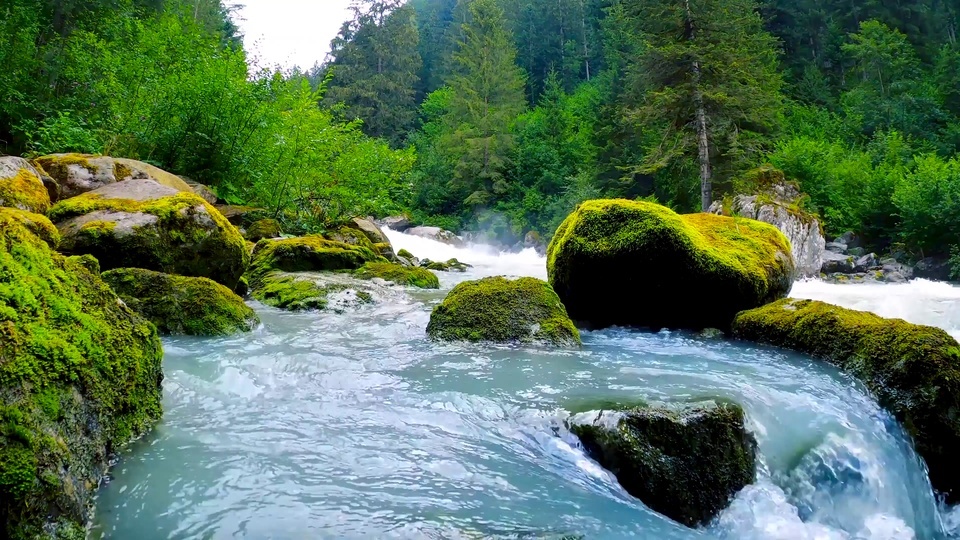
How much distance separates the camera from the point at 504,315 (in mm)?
6012

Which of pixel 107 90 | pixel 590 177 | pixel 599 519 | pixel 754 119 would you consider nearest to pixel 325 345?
pixel 599 519

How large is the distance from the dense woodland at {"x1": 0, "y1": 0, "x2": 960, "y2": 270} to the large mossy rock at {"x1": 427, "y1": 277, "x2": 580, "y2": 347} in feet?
24.3

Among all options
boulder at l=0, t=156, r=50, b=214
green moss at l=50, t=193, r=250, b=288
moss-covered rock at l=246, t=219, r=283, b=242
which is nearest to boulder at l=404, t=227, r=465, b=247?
moss-covered rock at l=246, t=219, r=283, b=242

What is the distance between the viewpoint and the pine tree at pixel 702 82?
17.6 meters

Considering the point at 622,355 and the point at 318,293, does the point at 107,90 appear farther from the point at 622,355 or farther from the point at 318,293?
the point at 622,355

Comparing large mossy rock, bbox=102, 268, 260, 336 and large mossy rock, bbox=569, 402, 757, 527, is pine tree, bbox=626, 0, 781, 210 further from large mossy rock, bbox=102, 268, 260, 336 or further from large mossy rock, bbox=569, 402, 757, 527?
large mossy rock, bbox=569, 402, 757, 527

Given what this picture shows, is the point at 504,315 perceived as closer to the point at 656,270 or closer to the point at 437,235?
the point at 656,270

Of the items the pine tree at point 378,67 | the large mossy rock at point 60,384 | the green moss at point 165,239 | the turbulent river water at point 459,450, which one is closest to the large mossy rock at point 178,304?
the turbulent river water at point 459,450

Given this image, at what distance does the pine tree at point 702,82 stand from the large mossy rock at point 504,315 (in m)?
13.2

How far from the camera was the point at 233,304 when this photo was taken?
6.03 m

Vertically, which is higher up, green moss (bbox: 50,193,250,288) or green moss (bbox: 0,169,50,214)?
green moss (bbox: 0,169,50,214)

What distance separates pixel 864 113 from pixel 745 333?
27153 mm

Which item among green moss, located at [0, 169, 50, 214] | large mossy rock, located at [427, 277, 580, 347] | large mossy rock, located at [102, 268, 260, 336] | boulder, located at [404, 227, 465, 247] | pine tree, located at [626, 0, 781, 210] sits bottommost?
boulder, located at [404, 227, 465, 247]

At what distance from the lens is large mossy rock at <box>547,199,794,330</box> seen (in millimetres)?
6488
